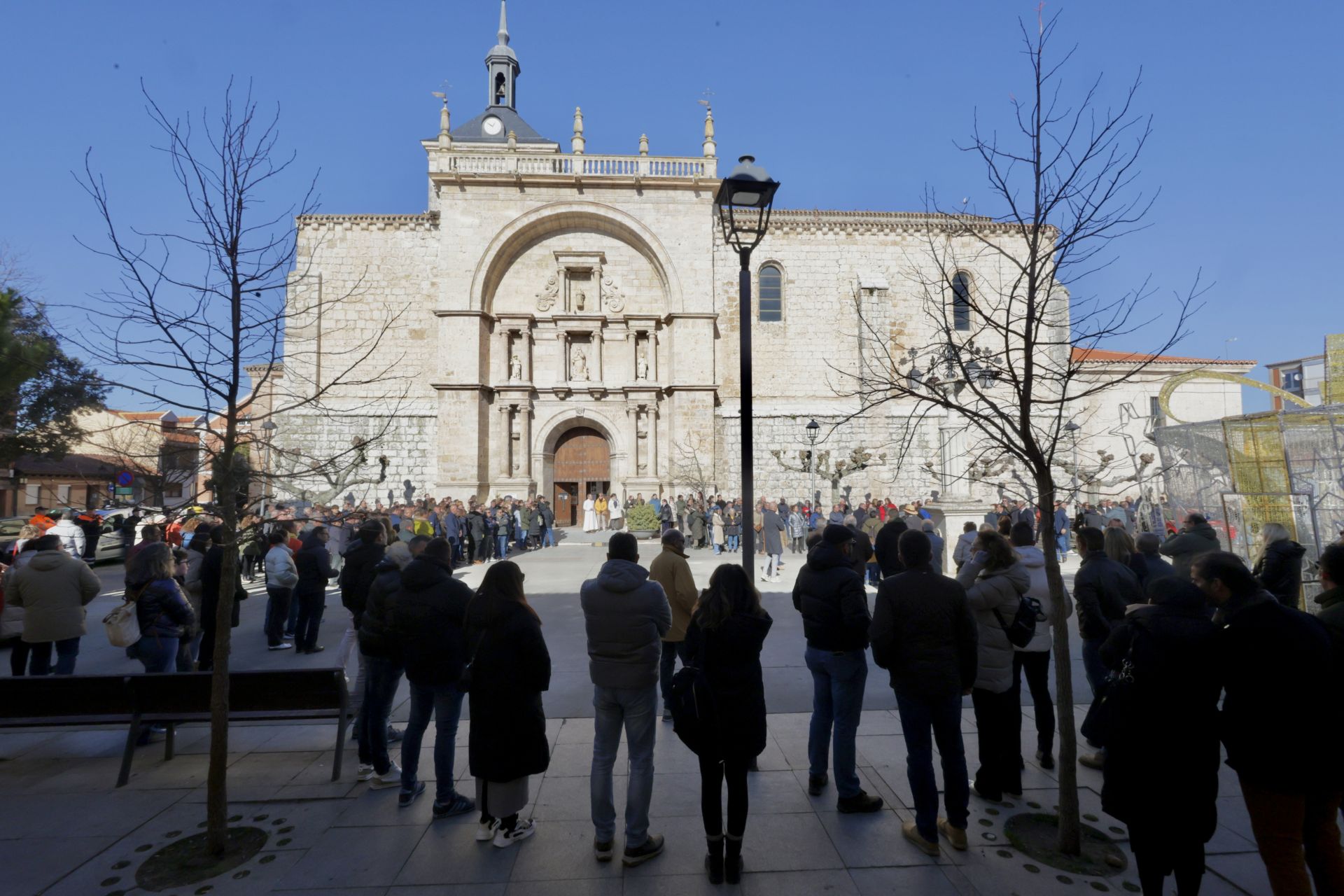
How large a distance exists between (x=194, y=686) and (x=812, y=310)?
24.9 m

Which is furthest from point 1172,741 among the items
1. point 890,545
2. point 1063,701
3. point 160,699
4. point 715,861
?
point 160,699

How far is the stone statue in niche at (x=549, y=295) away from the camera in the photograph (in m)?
25.4

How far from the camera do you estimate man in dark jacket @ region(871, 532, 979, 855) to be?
11.8 ft

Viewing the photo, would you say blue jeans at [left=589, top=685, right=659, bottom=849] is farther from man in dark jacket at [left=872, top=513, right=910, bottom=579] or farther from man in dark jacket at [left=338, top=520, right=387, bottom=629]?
man in dark jacket at [left=872, top=513, right=910, bottom=579]

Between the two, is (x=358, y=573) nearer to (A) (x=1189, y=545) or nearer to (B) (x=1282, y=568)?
(B) (x=1282, y=568)

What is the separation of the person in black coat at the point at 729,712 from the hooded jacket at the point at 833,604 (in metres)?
0.84

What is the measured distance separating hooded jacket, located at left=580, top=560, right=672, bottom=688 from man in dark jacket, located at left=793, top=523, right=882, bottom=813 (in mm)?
1040

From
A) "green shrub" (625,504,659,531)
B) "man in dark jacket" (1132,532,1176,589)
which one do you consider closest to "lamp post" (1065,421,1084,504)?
"man in dark jacket" (1132,532,1176,589)

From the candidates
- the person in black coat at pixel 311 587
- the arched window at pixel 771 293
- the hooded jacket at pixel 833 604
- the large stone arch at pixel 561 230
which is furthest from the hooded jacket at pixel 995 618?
the arched window at pixel 771 293

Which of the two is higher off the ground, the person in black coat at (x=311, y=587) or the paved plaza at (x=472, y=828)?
the person in black coat at (x=311, y=587)

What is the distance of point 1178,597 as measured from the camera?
2898mm

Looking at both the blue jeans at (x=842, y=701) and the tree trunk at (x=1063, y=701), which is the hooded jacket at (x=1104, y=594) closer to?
the tree trunk at (x=1063, y=701)

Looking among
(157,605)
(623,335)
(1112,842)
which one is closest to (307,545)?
(157,605)

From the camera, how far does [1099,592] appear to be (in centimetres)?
473
